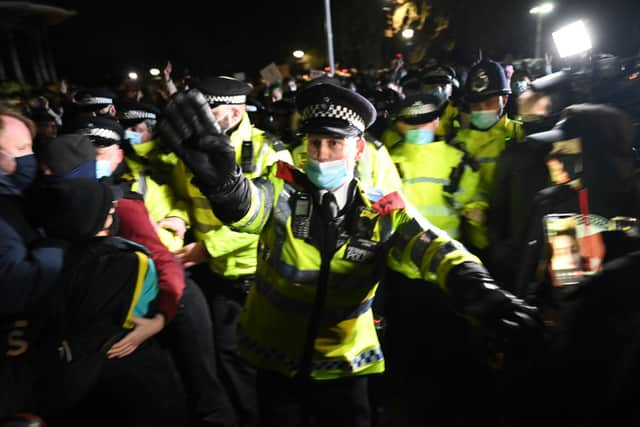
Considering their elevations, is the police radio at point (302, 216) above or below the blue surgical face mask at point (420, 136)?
below

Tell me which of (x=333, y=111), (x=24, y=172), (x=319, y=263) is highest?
(x=333, y=111)

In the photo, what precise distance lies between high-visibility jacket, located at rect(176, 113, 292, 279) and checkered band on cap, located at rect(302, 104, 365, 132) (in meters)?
1.03

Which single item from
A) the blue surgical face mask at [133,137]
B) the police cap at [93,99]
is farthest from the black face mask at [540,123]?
the police cap at [93,99]

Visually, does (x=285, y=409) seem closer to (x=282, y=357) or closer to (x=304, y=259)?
(x=282, y=357)

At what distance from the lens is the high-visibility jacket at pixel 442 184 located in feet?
12.5

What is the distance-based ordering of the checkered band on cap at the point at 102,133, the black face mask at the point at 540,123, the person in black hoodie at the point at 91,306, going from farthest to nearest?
the checkered band on cap at the point at 102,133 < the black face mask at the point at 540,123 < the person in black hoodie at the point at 91,306

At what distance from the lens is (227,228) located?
132 inches

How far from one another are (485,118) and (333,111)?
2.52m

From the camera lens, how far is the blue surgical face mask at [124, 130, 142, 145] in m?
4.59

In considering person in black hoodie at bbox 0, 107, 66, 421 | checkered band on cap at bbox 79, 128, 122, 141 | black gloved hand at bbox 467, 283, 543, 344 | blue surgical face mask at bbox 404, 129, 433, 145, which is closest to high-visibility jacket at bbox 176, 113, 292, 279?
checkered band on cap at bbox 79, 128, 122, 141

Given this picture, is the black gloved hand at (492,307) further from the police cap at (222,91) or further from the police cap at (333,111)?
the police cap at (222,91)

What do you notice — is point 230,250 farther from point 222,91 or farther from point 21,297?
point 21,297

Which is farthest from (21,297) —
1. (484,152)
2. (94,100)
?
(94,100)

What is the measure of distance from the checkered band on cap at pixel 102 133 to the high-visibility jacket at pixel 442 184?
251 centimetres
